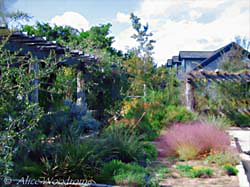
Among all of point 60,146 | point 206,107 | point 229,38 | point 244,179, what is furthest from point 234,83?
point 60,146

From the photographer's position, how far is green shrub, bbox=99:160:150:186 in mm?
3930

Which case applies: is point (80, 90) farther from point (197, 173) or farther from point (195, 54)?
point (195, 54)

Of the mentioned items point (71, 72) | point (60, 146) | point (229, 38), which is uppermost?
point (229, 38)

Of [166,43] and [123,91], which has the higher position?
[166,43]

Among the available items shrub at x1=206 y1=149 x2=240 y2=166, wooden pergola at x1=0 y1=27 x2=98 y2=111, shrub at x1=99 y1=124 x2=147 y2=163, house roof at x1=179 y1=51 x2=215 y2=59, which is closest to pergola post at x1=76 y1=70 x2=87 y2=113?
wooden pergola at x1=0 y1=27 x2=98 y2=111

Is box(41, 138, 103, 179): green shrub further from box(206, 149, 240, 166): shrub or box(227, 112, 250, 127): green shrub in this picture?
box(227, 112, 250, 127): green shrub

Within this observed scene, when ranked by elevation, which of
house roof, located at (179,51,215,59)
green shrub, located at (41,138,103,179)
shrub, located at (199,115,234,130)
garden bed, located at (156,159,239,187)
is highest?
house roof, located at (179,51,215,59)

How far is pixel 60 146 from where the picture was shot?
179 inches

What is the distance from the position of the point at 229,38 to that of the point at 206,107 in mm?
8063

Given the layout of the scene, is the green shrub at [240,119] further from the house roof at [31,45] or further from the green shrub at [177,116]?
the house roof at [31,45]

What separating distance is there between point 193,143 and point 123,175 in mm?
2173

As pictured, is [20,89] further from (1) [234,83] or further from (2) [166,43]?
(2) [166,43]

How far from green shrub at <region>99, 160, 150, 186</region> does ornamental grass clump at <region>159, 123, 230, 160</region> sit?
159 centimetres

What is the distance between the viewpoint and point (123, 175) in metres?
4.07
